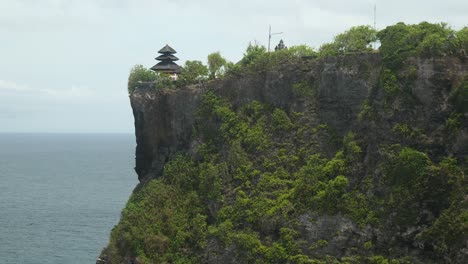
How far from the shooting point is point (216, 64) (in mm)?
53344

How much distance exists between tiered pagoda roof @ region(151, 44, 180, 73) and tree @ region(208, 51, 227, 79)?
5.31 metres

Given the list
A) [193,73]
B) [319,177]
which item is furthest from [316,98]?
[193,73]

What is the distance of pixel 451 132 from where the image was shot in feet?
114

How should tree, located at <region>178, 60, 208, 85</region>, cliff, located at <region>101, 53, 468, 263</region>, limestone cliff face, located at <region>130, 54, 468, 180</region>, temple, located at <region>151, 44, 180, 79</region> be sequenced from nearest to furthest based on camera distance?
cliff, located at <region>101, 53, 468, 263</region> < limestone cliff face, located at <region>130, 54, 468, 180</region> < tree, located at <region>178, 60, 208, 85</region> < temple, located at <region>151, 44, 180, 79</region>

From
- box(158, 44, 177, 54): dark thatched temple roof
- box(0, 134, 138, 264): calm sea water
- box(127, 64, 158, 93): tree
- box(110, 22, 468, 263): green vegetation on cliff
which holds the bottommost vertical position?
box(0, 134, 138, 264): calm sea water

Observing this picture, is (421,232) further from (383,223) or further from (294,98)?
(294,98)

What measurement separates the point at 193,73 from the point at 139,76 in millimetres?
6138

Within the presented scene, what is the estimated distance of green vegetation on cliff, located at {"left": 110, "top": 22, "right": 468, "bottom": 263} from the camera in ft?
111

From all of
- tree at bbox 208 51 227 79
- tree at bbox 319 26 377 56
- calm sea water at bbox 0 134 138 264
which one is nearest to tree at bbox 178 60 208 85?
tree at bbox 208 51 227 79

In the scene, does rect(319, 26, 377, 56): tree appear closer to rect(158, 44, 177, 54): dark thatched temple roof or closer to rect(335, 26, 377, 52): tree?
rect(335, 26, 377, 52): tree

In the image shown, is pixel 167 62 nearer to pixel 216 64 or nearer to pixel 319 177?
pixel 216 64

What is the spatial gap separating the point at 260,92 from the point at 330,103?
298 inches

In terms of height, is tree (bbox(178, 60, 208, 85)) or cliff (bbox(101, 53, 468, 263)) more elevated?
tree (bbox(178, 60, 208, 85))

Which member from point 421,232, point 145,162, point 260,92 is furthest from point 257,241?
point 145,162
